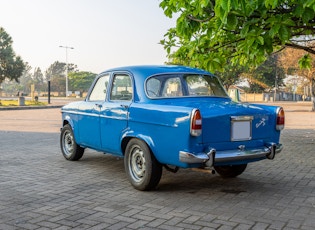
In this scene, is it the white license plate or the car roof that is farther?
the car roof

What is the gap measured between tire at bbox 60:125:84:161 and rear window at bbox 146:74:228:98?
266 centimetres

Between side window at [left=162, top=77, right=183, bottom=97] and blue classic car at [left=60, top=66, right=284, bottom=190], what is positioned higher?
side window at [left=162, top=77, right=183, bottom=97]

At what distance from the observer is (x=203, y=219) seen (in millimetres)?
4367

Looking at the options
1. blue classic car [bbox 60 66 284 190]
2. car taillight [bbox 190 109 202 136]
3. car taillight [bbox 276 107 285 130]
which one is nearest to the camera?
car taillight [bbox 190 109 202 136]

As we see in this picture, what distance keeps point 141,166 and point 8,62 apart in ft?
145

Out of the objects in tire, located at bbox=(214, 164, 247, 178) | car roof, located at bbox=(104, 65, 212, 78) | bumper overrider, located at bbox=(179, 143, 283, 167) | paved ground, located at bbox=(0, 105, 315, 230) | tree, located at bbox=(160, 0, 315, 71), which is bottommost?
paved ground, located at bbox=(0, 105, 315, 230)

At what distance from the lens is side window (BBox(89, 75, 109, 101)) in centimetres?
695

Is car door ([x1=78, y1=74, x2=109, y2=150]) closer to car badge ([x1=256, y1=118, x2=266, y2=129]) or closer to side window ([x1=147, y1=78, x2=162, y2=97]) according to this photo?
side window ([x1=147, y1=78, x2=162, y2=97])

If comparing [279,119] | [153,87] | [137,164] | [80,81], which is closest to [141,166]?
[137,164]

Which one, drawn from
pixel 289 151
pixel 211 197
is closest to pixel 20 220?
pixel 211 197

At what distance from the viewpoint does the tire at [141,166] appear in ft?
18.0

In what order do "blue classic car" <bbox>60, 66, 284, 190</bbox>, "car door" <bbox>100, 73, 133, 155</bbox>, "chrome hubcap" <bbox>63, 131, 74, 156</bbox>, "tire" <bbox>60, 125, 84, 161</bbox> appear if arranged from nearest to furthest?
"blue classic car" <bbox>60, 66, 284, 190</bbox> → "car door" <bbox>100, 73, 133, 155</bbox> → "tire" <bbox>60, 125, 84, 161</bbox> → "chrome hubcap" <bbox>63, 131, 74, 156</bbox>

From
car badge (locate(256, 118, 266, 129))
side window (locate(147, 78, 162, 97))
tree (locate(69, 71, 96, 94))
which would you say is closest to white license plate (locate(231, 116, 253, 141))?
car badge (locate(256, 118, 266, 129))

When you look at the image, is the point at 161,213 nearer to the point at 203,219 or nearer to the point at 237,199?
the point at 203,219
